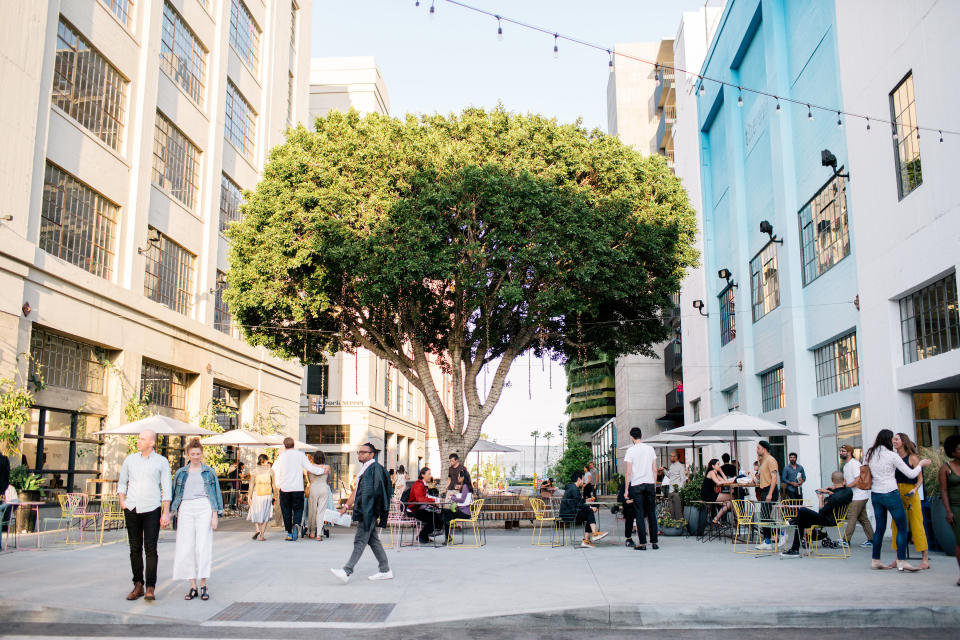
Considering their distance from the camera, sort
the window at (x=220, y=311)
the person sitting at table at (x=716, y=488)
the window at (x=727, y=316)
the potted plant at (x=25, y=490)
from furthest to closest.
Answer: the window at (x=727, y=316) → the window at (x=220, y=311) → the potted plant at (x=25, y=490) → the person sitting at table at (x=716, y=488)

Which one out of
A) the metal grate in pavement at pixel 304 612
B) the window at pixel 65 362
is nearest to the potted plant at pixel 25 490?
the window at pixel 65 362

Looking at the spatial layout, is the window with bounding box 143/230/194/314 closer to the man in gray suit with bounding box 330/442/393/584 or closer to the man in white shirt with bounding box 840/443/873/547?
the man in gray suit with bounding box 330/442/393/584

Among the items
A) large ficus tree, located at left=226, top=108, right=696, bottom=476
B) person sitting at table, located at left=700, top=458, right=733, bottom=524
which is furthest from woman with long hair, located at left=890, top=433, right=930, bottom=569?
large ficus tree, located at left=226, top=108, right=696, bottom=476

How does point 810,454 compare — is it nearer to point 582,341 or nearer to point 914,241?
point 582,341

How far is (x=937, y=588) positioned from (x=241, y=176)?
87.0 feet

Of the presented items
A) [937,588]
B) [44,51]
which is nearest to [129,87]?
[44,51]

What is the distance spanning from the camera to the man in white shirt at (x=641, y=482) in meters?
13.9

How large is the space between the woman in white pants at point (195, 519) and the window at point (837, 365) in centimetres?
1517

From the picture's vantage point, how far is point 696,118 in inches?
1347

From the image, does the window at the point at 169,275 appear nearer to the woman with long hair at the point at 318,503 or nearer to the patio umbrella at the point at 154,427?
the patio umbrella at the point at 154,427

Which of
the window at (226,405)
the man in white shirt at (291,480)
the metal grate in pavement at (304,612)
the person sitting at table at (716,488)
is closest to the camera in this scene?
the metal grate in pavement at (304,612)

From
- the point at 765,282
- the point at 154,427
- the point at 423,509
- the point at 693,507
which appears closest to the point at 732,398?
the point at 765,282

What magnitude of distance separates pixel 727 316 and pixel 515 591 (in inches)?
954

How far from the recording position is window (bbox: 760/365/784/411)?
2494 cm
